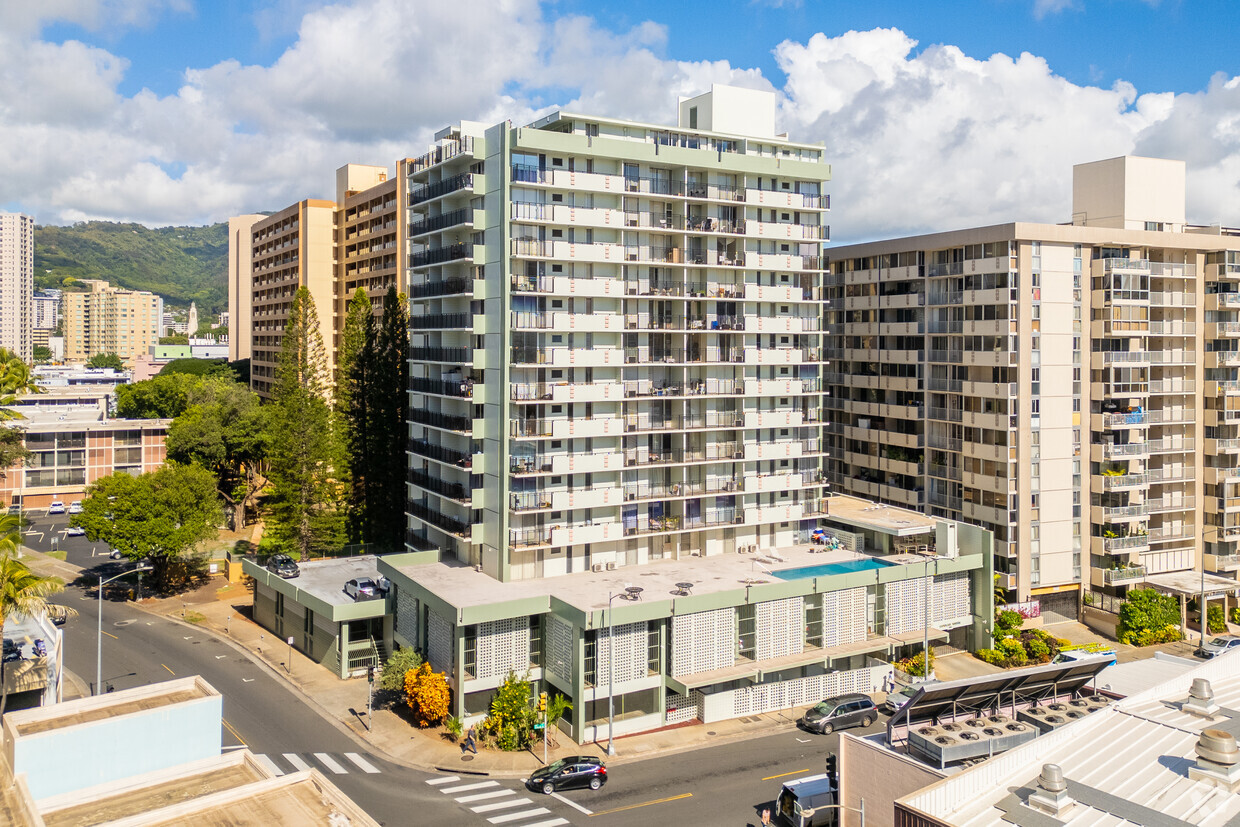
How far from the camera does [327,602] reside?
55.7m

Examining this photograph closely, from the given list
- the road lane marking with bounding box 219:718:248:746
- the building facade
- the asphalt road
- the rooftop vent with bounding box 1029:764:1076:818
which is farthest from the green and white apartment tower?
the rooftop vent with bounding box 1029:764:1076:818

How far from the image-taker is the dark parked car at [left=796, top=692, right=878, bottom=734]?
49.5 m

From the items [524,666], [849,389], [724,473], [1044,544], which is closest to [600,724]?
[524,666]

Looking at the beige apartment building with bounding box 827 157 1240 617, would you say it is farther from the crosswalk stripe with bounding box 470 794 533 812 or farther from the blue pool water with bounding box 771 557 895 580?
the crosswalk stripe with bounding box 470 794 533 812

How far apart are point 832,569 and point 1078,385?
978 inches

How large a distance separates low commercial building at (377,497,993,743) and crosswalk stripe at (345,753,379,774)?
5111 mm

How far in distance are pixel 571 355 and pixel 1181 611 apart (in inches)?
1913

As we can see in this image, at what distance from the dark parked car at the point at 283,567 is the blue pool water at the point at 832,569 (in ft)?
105

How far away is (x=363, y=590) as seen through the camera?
5828 centimetres

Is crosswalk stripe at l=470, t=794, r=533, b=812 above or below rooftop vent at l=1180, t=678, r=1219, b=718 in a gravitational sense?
below

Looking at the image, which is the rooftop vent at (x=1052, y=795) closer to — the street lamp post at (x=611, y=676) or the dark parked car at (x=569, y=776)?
the dark parked car at (x=569, y=776)

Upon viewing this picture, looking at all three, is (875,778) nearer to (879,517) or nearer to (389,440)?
(879,517)

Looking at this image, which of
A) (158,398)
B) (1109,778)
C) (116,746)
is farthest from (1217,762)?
(158,398)

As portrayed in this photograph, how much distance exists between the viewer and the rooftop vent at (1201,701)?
30359 millimetres
